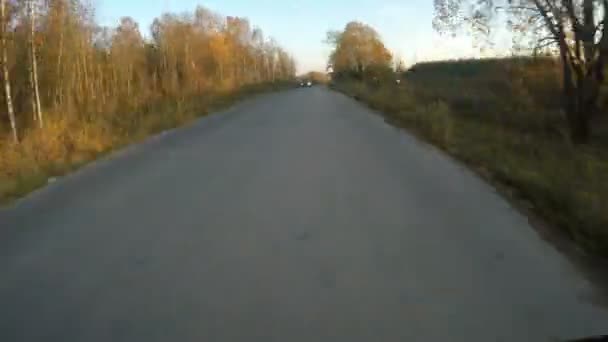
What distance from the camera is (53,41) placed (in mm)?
→ 20281

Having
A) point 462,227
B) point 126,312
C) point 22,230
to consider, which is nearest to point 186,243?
point 126,312

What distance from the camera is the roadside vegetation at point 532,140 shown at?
7.14 m

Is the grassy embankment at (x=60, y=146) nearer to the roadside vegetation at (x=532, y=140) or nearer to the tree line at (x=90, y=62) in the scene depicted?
the tree line at (x=90, y=62)

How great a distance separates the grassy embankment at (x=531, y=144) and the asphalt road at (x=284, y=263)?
0.55 m

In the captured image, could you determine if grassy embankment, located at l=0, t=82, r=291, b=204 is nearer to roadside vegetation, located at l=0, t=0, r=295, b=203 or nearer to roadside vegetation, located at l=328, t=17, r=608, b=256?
roadside vegetation, located at l=0, t=0, r=295, b=203

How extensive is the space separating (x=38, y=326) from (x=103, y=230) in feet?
8.78

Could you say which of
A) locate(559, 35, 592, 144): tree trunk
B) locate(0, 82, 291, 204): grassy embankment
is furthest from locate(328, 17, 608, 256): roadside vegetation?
locate(0, 82, 291, 204): grassy embankment

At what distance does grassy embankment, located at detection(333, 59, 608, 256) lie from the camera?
7.04m

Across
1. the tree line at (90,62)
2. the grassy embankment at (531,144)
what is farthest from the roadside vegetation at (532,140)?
the tree line at (90,62)

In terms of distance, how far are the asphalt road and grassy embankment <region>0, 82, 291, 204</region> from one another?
0.91 metres

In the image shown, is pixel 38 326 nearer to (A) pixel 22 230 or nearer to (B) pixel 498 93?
(A) pixel 22 230

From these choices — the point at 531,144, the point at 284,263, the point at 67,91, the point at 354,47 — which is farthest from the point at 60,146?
the point at 354,47

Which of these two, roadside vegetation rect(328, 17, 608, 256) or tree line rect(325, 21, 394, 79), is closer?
roadside vegetation rect(328, 17, 608, 256)

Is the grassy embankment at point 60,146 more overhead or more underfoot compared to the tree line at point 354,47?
more underfoot
